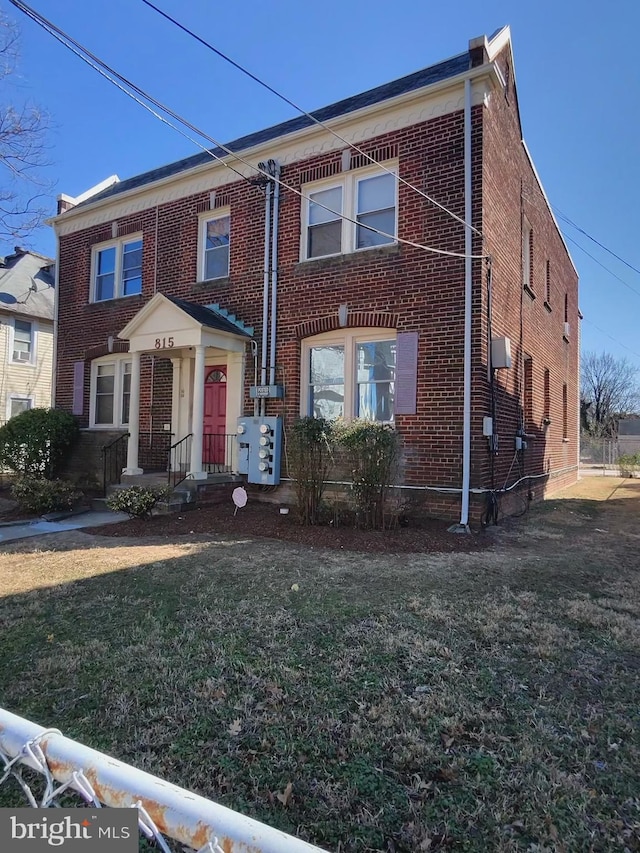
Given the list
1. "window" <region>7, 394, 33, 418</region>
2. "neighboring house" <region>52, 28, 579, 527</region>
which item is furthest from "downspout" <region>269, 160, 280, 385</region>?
"window" <region>7, 394, 33, 418</region>

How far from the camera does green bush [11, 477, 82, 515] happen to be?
9.03 metres

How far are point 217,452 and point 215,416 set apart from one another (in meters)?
0.75

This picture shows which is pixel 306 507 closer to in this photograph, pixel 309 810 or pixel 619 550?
pixel 619 550

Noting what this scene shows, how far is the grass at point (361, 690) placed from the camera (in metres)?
2.01

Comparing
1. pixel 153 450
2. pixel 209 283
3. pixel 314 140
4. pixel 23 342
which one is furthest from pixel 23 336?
pixel 314 140

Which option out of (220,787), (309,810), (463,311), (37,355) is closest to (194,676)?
(220,787)

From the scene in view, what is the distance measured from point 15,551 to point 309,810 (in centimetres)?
589

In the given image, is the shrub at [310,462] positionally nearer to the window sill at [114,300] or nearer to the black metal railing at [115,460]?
the black metal railing at [115,460]

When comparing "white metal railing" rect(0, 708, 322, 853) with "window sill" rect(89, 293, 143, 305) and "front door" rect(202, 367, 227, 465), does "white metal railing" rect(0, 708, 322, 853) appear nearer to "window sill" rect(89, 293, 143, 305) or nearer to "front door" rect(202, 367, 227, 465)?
"front door" rect(202, 367, 227, 465)

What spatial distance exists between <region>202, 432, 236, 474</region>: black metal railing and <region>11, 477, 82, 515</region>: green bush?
8.55 ft

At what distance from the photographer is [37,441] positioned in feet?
37.3

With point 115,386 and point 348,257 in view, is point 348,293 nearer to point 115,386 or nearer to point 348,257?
point 348,257

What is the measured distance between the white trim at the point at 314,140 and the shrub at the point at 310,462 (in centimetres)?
456

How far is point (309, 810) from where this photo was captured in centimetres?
200
